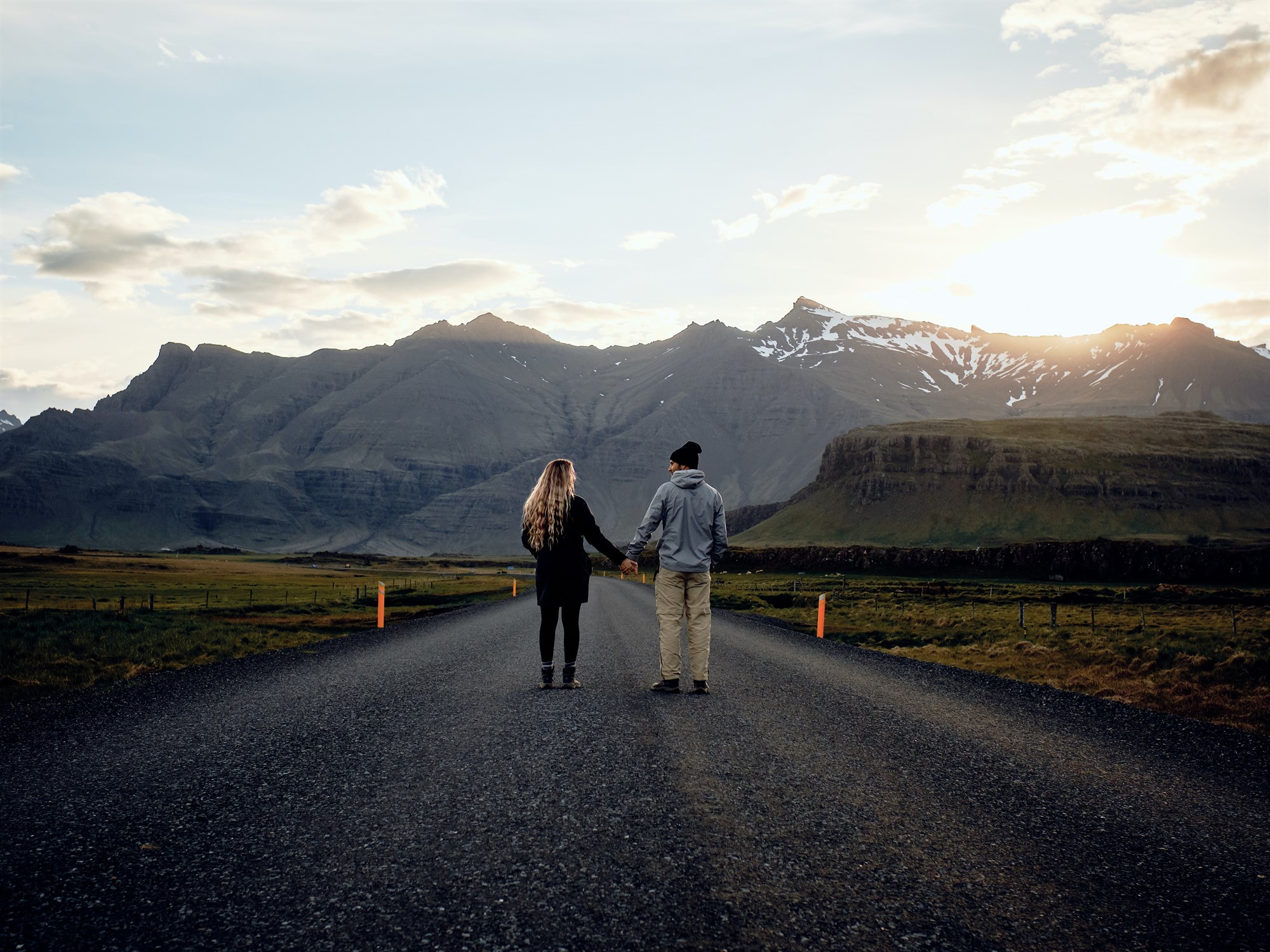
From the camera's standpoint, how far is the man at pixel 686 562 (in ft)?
37.4

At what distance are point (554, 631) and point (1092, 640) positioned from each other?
19.1 m

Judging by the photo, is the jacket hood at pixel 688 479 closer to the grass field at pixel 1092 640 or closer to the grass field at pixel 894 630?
the grass field at pixel 1092 640

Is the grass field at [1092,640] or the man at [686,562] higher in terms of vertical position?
the man at [686,562]

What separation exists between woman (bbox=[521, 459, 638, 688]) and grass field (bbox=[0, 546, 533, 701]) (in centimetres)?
862

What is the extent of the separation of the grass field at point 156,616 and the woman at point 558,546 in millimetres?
8621

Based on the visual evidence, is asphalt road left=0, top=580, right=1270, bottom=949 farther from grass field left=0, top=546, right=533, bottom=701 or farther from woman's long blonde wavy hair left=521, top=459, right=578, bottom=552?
grass field left=0, top=546, right=533, bottom=701

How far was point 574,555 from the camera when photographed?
452 inches

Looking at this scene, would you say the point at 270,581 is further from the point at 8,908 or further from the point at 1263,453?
the point at 1263,453

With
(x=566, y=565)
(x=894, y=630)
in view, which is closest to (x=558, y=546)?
(x=566, y=565)

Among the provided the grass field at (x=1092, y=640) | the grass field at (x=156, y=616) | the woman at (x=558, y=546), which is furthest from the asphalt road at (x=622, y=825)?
the grass field at (x=156, y=616)

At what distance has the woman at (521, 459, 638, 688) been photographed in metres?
11.4

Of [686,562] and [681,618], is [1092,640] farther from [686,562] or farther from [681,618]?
[686,562]

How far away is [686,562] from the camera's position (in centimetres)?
1133

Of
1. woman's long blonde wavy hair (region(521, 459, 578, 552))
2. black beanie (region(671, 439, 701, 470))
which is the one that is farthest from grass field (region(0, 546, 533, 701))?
black beanie (region(671, 439, 701, 470))
